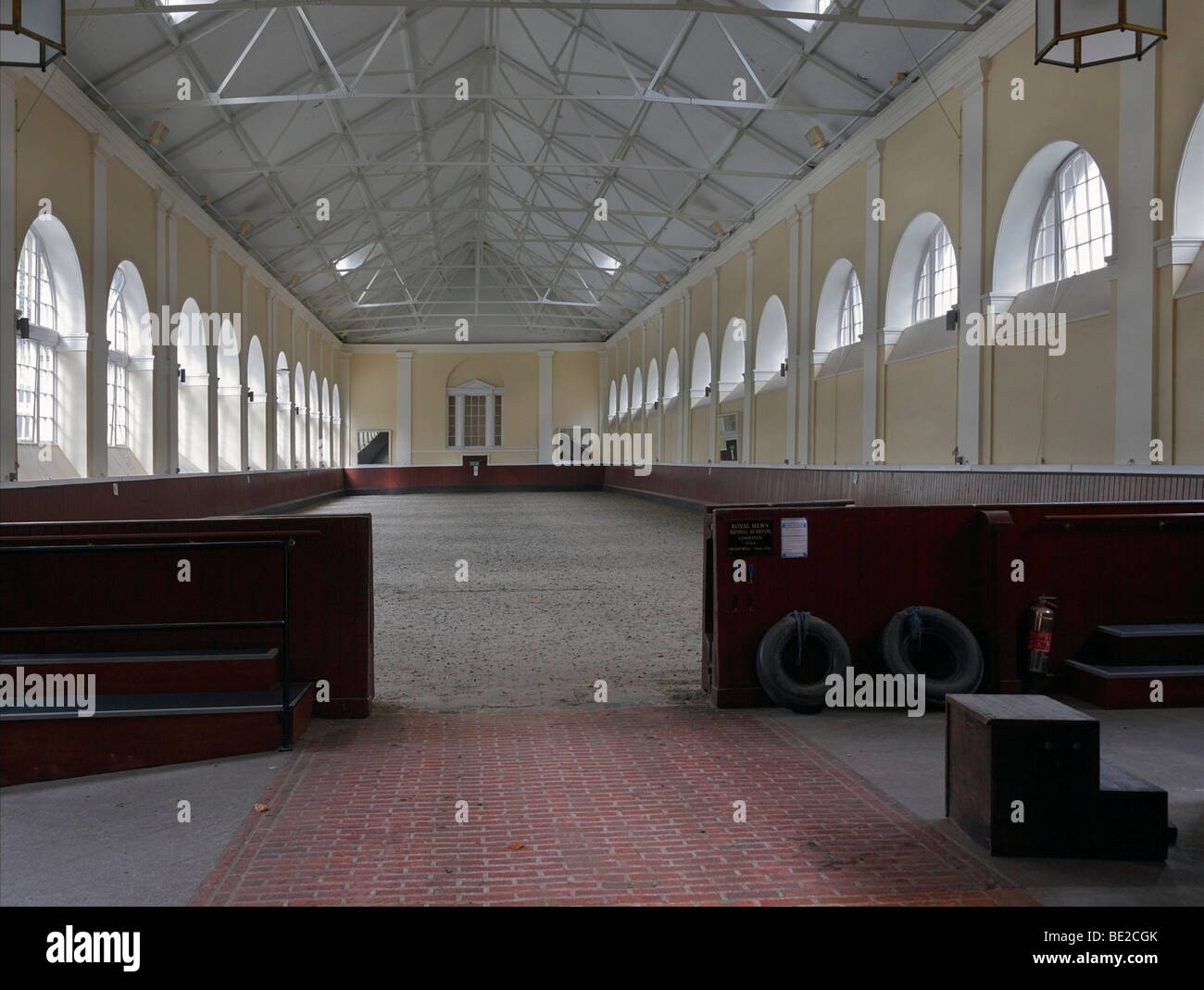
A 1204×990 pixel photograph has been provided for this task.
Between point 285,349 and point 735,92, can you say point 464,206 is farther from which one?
point 735,92

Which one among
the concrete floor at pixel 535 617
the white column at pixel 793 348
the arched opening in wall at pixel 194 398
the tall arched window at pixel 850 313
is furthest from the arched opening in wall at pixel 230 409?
the tall arched window at pixel 850 313

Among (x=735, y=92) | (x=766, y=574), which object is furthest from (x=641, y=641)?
(x=735, y=92)

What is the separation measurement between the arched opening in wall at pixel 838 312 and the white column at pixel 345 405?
26618 mm

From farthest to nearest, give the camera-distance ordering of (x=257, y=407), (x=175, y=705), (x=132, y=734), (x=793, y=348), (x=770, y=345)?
(x=257, y=407) → (x=770, y=345) → (x=793, y=348) → (x=175, y=705) → (x=132, y=734)

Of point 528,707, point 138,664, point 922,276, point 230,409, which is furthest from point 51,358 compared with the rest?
point 922,276

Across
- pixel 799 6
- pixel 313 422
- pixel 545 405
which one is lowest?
pixel 313 422

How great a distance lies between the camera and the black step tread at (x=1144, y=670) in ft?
17.5

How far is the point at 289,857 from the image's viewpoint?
331 cm

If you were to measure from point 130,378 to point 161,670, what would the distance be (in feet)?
42.4

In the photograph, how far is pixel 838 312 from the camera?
55.8ft

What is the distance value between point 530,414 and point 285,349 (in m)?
14.8

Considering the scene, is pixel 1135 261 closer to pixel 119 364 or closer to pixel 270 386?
pixel 119 364

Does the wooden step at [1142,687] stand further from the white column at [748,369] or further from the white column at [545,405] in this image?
the white column at [545,405]

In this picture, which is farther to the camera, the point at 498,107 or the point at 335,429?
the point at 335,429
